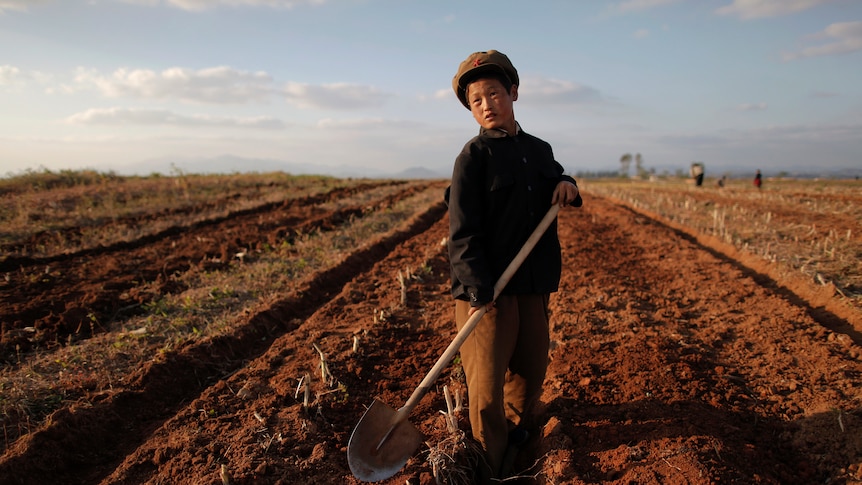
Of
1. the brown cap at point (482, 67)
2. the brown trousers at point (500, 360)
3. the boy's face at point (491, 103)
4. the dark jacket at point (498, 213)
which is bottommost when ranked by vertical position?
the brown trousers at point (500, 360)

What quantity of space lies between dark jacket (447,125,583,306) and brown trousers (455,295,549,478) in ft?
0.42

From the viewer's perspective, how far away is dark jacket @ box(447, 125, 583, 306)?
91.8 inches

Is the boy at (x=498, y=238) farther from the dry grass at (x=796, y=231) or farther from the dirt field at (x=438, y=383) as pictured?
the dry grass at (x=796, y=231)

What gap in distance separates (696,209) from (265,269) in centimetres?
1141

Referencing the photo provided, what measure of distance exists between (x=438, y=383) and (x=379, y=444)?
3.94 ft

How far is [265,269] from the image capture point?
668cm

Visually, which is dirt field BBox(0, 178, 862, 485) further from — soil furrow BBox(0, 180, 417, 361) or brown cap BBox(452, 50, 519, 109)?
brown cap BBox(452, 50, 519, 109)

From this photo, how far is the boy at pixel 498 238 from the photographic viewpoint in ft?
7.70

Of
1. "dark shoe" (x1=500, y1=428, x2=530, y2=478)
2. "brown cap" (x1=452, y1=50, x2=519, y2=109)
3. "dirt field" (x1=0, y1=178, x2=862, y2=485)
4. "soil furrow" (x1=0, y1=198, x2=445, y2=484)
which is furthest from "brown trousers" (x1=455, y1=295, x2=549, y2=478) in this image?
"soil furrow" (x1=0, y1=198, x2=445, y2=484)

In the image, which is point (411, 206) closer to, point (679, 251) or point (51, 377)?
point (679, 251)

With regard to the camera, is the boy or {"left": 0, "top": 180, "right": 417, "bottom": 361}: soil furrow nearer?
the boy

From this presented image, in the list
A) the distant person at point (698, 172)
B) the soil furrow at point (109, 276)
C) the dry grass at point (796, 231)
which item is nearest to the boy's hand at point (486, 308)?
the soil furrow at point (109, 276)

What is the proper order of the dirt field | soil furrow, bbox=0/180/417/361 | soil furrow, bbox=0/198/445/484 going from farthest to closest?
soil furrow, bbox=0/180/417/361 → soil furrow, bbox=0/198/445/484 → the dirt field

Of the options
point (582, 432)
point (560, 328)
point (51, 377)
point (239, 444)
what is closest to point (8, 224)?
point (51, 377)
